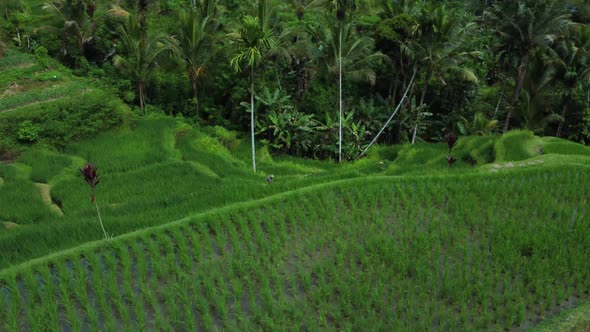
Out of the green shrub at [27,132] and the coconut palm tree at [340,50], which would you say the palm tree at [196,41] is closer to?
the coconut palm tree at [340,50]

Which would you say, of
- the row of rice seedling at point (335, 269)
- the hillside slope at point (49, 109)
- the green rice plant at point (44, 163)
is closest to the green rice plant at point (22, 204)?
the green rice plant at point (44, 163)

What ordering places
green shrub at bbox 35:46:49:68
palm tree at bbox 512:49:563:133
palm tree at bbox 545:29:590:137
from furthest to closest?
palm tree at bbox 512:49:563:133, palm tree at bbox 545:29:590:137, green shrub at bbox 35:46:49:68

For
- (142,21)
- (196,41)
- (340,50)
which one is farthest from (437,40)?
(142,21)

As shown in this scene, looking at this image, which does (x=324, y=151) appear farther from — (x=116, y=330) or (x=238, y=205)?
(x=116, y=330)

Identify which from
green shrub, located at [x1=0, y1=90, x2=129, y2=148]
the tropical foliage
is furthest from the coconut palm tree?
green shrub, located at [x1=0, y1=90, x2=129, y2=148]

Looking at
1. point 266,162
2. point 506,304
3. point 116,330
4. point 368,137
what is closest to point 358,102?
point 368,137

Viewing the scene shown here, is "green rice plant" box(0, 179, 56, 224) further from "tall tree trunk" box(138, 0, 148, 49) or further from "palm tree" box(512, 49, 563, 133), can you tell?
"palm tree" box(512, 49, 563, 133)

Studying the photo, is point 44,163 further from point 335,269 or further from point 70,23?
point 335,269
